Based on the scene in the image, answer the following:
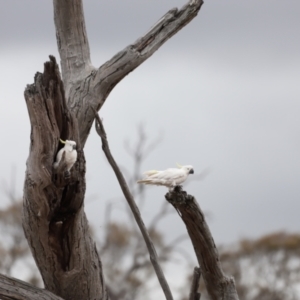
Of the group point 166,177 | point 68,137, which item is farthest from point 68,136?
point 166,177

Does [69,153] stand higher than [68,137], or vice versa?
[68,137]

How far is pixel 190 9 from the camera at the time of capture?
24.8ft

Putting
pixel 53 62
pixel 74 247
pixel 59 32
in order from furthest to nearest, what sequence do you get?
pixel 59 32, pixel 74 247, pixel 53 62

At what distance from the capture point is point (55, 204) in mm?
6230

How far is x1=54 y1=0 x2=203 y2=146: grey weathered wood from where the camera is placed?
24.3 ft

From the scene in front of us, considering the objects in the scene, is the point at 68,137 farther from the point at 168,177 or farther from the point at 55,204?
the point at 168,177

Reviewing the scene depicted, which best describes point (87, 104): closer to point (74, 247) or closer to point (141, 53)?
point (141, 53)

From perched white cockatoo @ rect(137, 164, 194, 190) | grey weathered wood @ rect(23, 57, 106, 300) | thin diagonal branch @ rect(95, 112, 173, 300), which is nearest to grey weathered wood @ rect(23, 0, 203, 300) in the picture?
grey weathered wood @ rect(23, 57, 106, 300)

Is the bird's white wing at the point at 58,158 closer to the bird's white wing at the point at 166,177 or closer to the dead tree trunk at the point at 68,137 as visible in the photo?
the dead tree trunk at the point at 68,137

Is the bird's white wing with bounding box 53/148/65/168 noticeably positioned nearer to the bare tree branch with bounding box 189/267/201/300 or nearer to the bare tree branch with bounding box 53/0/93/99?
the bare tree branch with bounding box 189/267/201/300

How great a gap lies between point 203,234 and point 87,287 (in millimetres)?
1192

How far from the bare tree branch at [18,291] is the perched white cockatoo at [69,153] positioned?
45.4 inches

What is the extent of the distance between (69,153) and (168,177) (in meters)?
0.81

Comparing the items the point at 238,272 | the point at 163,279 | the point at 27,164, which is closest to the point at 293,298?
the point at 238,272
